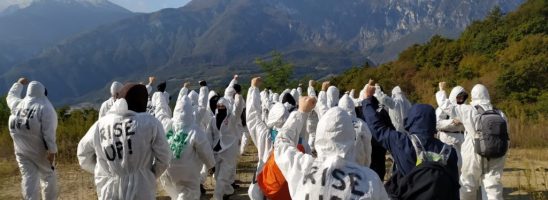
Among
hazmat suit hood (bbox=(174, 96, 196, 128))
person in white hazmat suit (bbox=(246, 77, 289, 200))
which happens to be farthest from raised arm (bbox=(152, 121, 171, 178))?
hazmat suit hood (bbox=(174, 96, 196, 128))

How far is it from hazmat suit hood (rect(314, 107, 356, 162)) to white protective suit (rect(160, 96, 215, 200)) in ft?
10.1

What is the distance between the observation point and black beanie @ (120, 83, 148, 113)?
4.59 metres

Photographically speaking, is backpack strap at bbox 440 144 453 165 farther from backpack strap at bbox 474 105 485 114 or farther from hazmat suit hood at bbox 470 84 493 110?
hazmat suit hood at bbox 470 84 493 110

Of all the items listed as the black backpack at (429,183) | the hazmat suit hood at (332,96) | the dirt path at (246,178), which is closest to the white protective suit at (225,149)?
the dirt path at (246,178)

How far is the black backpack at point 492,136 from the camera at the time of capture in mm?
6602

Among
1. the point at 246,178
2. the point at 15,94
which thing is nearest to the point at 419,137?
the point at 15,94

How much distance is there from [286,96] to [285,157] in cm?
376

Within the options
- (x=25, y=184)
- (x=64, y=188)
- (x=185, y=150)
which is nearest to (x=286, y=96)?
(x=185, y=150)

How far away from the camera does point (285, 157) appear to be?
382 centimetres

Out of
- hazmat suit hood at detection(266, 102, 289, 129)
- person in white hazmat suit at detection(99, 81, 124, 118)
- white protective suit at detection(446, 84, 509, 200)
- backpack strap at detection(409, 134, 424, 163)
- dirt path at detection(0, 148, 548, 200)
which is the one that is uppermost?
person in white hazmat suit at detection(99, 81, 124, 118)

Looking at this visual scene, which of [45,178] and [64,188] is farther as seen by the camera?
[64,188]

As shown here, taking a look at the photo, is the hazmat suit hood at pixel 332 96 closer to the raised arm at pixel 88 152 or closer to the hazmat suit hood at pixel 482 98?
the hazmat suit hood at pixel 482 98

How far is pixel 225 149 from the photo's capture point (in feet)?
28.2

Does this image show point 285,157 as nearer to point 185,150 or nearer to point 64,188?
point 185,150
